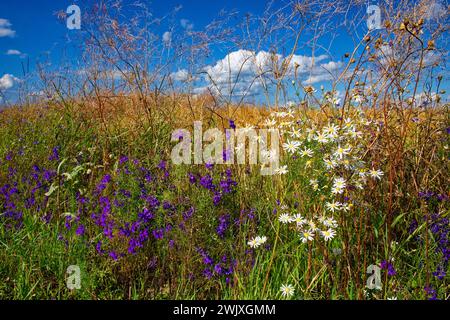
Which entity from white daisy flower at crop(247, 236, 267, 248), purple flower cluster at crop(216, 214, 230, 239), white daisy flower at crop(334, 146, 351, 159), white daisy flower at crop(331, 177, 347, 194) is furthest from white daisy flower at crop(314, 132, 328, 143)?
purple flower cluster at crop(216, 214, 230, 239)

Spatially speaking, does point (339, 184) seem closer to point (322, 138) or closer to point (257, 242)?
point (322, 138)

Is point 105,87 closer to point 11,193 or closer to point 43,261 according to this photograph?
point 11,193

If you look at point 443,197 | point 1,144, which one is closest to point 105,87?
point 1,144

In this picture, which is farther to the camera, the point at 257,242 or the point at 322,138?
the point at 257,242

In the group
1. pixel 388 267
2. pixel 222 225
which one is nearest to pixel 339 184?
pixel 388 267

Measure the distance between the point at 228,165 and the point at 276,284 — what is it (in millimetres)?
1245

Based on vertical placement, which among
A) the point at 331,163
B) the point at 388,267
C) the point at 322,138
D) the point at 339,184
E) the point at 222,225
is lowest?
the point at 388,267

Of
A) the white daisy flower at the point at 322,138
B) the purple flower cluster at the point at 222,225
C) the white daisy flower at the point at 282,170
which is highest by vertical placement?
the white daisy flower at the point at 322,138

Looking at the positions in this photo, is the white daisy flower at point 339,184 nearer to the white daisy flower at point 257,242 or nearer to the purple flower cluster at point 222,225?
the white daisy flower at point 257,242

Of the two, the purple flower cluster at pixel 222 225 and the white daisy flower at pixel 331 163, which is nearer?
the white daisy flower at pixel 331 163

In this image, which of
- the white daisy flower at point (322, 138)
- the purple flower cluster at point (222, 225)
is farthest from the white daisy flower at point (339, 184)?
the purple flower cluster at point (222, 225)

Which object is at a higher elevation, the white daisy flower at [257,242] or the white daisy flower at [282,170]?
the white daisy flower at [282,170]

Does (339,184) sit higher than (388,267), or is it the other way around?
(339,184)
